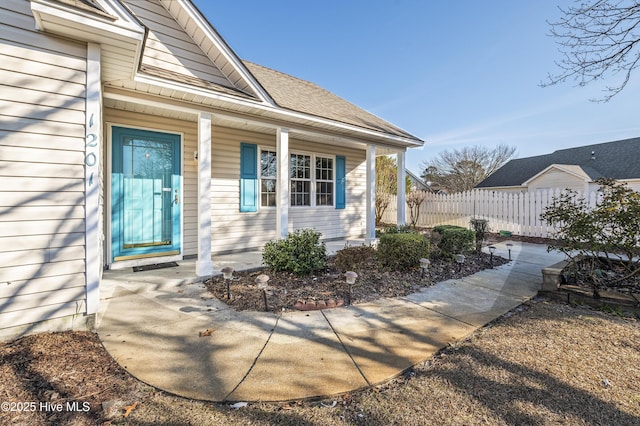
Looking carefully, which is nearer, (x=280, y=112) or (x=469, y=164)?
(x=280, y=112)

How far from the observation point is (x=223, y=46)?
4582 millimetres

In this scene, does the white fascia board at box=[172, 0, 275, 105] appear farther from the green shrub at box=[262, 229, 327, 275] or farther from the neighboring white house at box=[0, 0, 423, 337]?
the green shrub at box=[262, 229, 327, 275]

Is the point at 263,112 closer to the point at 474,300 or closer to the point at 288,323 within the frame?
the point at 288,323

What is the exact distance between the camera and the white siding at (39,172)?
2.46 m

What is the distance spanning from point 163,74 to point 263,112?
1627 millimetres

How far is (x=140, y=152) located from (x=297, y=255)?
3.33m

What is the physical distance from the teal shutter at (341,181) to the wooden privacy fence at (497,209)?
5.99m

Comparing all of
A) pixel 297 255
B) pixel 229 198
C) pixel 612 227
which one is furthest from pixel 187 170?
pixel 612 227

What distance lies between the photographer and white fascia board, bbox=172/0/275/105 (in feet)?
14.2

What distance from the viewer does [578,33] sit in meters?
4.65

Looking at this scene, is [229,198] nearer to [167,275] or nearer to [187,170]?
[187,170]

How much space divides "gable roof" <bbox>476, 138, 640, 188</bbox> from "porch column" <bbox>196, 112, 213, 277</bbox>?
20.6 meters

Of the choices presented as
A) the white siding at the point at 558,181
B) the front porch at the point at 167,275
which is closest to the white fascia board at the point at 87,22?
the front porch at the point at 167,275

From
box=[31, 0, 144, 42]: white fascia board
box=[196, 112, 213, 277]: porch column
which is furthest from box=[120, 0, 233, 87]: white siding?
box=[31, 0, 144, 42]: white fascia board
